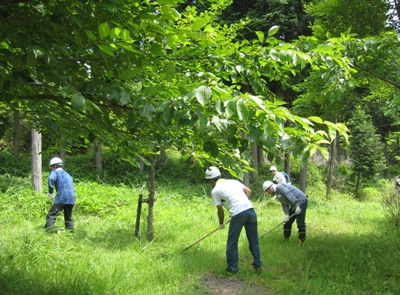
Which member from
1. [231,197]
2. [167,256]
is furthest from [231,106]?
[167,256]

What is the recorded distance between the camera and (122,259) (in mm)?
5402

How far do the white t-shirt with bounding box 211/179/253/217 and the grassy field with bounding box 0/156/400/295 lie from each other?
993 millimetres

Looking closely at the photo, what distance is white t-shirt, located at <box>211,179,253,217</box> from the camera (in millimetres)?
5133

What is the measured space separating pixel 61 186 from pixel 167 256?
2.78 m

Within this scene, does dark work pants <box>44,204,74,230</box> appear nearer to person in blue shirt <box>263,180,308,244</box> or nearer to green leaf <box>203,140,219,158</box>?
person in blue shirt <box>263,180,308,244</box>

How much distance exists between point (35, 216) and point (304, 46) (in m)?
7.48

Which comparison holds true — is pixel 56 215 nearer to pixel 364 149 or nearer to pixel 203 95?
pixel 203 95

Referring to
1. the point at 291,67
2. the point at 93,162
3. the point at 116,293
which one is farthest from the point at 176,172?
the point at 291,67

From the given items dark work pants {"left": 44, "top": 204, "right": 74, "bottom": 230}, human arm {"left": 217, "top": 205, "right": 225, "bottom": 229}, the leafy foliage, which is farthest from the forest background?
the leafy foliage

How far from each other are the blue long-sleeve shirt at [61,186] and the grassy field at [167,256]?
2.20 ft

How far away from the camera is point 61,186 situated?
701cm

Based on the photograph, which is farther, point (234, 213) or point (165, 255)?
point (165, 255)

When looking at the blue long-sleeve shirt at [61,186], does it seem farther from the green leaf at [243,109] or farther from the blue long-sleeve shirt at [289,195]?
the green leaf at [243,109]

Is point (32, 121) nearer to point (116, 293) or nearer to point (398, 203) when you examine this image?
point (116, 293)
